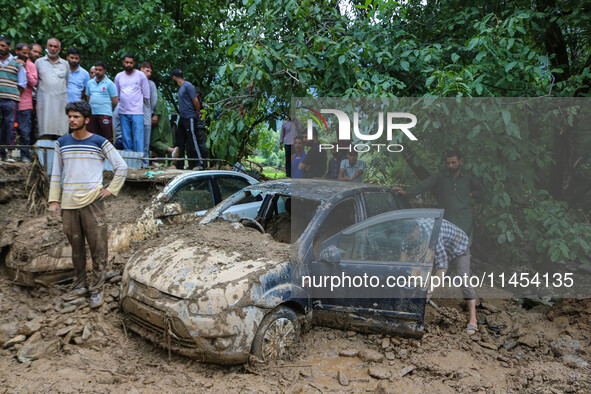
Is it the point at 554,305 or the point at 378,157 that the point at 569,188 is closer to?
the point at 554,305

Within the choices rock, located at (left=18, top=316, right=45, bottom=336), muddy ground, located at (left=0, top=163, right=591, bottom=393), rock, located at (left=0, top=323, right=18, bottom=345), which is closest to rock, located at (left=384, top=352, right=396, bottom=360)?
muddy ground, located at (left=0, top=163, right=591, bottom=393)

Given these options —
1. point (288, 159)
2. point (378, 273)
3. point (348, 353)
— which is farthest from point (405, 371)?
point (288, 159)

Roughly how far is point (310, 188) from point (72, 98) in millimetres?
4932

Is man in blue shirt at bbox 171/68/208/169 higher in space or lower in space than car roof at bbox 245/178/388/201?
higher

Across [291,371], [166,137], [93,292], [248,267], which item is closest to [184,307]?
[248,267]

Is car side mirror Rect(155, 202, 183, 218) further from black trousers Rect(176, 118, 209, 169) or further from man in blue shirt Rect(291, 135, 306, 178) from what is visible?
man in blue shirt Rect(291, 135, 306, 178)

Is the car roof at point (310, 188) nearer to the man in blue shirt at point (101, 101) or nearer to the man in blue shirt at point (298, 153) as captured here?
the man in blue shirt at point (298, 153)

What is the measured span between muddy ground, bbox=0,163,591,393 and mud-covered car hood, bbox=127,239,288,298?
634mm

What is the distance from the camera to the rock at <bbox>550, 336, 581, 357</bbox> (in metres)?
3.97

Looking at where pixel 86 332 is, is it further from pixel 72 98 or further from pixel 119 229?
pixel 72 98

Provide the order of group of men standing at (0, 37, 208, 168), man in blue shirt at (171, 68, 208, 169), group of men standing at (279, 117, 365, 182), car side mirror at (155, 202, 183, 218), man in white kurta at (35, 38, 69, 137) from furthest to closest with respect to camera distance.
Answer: man in blue shirt at (171, 68, 208, 169) < group of men standing at (279, 117, 365, 182) < man in white kurta at (35, 38, 69, 137) < group of men standing at (0, 37, 208, 168) < car side mirror at (155, 202, 183, 218)

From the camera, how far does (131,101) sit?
7.33 m

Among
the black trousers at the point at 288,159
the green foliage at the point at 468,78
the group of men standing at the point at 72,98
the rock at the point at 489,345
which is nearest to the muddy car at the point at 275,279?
the rock at the point at 489,345

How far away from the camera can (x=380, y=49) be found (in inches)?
242
